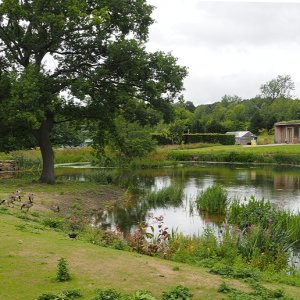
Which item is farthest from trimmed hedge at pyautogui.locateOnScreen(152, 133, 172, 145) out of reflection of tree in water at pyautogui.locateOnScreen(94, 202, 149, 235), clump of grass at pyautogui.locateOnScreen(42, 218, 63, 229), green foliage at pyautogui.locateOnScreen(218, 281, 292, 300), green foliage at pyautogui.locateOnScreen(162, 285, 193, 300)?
green foliage at pyautogui.locateOnScreen(162, 285, 193, 300)

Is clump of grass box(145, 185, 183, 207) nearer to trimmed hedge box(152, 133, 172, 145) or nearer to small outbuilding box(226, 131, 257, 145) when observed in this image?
trimmed hedge box(152, 133, 172, 145)

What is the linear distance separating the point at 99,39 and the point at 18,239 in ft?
45.1

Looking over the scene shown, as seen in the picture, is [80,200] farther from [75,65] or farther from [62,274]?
[62,274]

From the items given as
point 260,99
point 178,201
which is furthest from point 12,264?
point 260,99

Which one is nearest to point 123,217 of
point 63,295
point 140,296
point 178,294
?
point 178,294

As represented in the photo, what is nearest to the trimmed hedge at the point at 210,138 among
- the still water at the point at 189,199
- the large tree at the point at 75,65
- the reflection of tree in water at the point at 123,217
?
the still water at the point at 189,199

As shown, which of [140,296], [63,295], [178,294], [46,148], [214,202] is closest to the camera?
[140,296]

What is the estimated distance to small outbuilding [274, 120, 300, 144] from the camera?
5503cm

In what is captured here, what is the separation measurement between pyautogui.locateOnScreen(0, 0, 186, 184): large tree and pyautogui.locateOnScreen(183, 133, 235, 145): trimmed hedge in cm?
4004

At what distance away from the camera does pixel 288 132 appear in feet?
185

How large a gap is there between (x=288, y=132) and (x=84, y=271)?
52.9 m

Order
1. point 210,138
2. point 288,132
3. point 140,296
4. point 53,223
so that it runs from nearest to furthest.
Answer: point 140,296
point 53,223
point 288,132
point 210,138

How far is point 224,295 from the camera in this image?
19.5ft

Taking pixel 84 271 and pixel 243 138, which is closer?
→ pixel 84 271
